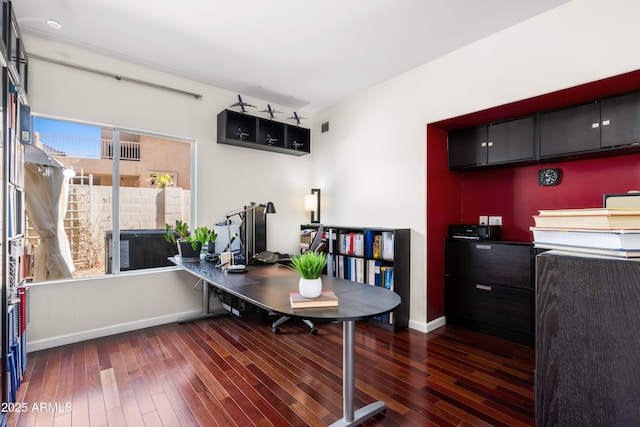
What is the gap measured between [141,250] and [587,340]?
13.0 ft

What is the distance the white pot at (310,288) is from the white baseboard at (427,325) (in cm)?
210

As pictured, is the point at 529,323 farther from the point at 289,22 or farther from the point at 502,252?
the point at 289,22

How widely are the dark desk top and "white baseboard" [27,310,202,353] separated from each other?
3.37 ft

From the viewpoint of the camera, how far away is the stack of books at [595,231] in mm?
700

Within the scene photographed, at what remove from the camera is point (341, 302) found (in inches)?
71.9

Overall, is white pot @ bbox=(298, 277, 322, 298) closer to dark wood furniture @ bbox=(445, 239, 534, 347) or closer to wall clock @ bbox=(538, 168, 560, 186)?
dark wood furniture @ bbox=(445, 239, 534, 347)

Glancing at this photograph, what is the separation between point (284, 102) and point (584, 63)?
11.0 feet

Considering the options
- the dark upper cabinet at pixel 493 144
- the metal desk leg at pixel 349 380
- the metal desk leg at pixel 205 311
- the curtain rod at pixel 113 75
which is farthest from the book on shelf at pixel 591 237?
the curtain rod at pixel 113 75

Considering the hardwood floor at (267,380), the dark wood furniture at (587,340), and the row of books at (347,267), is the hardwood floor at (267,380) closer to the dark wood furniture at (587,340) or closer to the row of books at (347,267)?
the row of books at (347,267)

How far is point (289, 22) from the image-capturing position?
2.66 meters

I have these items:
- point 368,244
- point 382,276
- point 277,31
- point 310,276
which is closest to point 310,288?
point 310,276

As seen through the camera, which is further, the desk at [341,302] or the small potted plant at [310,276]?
the small potted plant at [310,276]

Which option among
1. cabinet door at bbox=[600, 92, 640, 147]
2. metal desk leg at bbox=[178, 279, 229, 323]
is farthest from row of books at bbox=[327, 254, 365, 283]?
cabinet door at bbox=[600, 92, 640, 147]

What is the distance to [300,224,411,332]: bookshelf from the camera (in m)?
3.44
